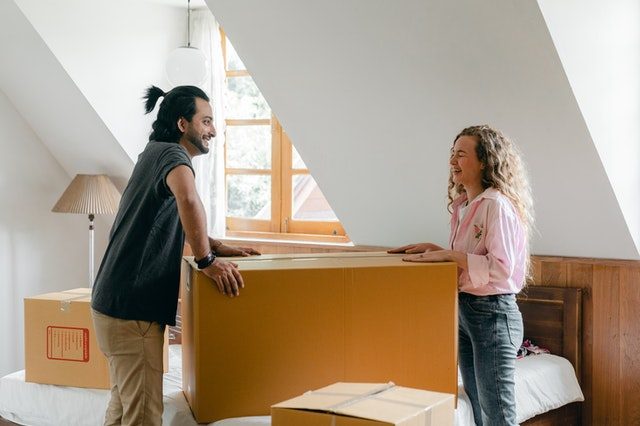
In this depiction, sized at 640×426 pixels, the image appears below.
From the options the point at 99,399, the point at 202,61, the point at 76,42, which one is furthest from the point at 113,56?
the point at 99,399

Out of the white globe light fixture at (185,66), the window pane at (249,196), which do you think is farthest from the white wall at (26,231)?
the white globe light fixture at (185,66)

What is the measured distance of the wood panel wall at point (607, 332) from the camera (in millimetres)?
3426

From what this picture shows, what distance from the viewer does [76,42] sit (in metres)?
4.22

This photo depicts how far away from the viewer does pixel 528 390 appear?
3273mm

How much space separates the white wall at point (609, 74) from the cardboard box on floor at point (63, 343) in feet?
6.17

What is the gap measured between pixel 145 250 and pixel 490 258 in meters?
0.96

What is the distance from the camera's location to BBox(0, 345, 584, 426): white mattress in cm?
307

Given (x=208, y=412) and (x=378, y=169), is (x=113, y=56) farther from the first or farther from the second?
(x=208, y=412)

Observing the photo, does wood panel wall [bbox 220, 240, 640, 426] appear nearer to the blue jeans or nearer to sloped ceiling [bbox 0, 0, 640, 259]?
sloped ceiling [bbox 0, 0, 640, 259]

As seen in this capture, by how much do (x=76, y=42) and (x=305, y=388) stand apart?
2.57 m

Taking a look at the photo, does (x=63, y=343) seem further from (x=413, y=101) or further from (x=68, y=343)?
(x=413, y=101)

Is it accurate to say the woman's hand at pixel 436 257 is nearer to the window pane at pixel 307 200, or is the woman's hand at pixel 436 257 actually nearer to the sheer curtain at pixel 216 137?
the window pane at pixel 307 200

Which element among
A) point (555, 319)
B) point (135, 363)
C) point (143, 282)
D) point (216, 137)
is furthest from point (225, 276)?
point (216, 137)

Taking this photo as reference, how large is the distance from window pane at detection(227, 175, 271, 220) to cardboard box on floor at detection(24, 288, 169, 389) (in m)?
1.83
